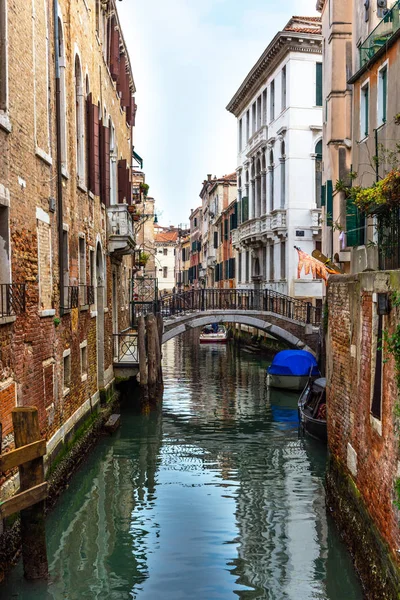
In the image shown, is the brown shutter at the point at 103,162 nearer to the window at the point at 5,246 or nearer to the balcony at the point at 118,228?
the balcony at the point at 118,228

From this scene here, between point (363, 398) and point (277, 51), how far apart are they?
68.0 feet

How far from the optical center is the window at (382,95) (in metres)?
11.3

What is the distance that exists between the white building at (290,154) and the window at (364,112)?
11071 mm

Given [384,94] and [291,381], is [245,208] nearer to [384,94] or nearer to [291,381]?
[291,381]

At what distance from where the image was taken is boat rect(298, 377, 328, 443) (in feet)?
43.2

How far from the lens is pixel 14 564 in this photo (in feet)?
23.3

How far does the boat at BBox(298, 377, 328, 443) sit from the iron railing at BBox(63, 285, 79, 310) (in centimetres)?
489

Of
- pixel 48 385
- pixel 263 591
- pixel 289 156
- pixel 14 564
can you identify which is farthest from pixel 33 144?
pixel 289 156

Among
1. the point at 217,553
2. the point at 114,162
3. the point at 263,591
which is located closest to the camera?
the point at 263,591

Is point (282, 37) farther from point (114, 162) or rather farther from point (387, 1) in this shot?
point (387, 1)

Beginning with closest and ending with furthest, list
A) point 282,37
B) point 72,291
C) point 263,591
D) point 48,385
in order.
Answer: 1. point 263,591
2. point 48,385
3. point 72,291
4. point 282,37

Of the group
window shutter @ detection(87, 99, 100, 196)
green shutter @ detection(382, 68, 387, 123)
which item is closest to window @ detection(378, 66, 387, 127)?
green shutter @ detection(382, 68, 387, 123)

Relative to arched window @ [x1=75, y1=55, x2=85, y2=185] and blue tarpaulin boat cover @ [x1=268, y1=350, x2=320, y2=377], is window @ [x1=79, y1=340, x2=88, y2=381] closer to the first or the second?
arched window @ [x1=75, y1=55, x2=85, y2=185]

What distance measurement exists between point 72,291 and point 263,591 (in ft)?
19.3
